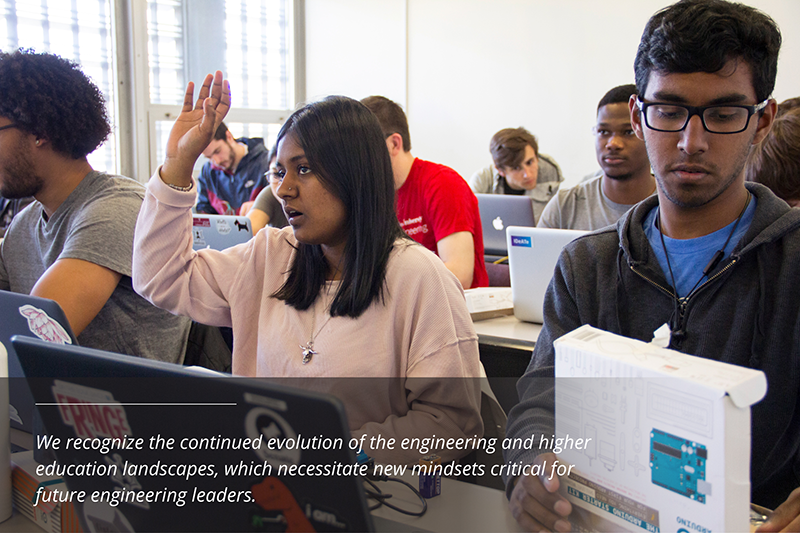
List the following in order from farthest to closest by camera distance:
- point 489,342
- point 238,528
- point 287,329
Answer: point 489,342, point 287,329, point 238,528

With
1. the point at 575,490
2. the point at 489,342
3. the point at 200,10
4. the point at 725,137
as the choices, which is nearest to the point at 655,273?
the point at 725,137

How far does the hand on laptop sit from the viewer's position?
749 mm

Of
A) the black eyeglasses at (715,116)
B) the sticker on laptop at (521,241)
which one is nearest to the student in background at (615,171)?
the sticker on laptop at (521,241)

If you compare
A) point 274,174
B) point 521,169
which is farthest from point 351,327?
point 521,169

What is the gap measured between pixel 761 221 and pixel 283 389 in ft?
2.77

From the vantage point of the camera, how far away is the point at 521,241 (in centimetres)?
197

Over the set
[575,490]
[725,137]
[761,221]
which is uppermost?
[725,137]

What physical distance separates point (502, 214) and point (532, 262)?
50.4 inches

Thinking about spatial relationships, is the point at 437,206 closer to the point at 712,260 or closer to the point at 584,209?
the point at 584,209

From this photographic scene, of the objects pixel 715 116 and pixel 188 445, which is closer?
pixel 188 445

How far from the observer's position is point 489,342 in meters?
1.84

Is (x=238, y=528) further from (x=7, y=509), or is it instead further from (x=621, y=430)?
(x=7, y=509)

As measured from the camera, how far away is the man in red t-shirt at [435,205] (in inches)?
88.5

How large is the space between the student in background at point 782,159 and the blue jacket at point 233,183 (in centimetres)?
320
